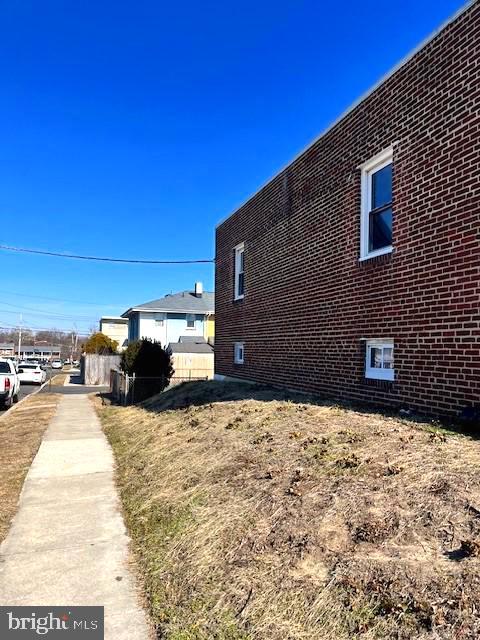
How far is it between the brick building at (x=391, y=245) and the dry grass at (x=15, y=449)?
5133 millimetres

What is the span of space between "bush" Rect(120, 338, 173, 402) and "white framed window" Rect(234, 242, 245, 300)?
210 inches

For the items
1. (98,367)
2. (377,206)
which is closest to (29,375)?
(98,367)

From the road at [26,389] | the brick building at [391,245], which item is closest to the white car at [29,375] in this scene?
the road at [26,389]

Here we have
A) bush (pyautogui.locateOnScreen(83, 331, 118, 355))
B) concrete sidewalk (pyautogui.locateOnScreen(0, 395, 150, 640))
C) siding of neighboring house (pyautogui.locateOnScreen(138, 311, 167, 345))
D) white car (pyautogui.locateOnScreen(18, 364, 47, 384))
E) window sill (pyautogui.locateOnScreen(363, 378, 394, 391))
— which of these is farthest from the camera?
bush (pyautogui.locateOnScreen(83, 331, 118, 355))

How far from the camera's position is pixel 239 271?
591 inches

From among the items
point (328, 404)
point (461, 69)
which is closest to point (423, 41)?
point (461, 69)

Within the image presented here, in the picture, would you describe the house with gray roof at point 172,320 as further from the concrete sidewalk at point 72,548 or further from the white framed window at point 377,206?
the concrete sidewalk at point 72,548

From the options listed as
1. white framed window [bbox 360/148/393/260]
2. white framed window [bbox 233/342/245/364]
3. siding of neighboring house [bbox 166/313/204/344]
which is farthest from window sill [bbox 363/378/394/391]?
siding of neighboring house [bbox 166/313/204/344]

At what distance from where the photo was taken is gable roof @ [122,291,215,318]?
130ft

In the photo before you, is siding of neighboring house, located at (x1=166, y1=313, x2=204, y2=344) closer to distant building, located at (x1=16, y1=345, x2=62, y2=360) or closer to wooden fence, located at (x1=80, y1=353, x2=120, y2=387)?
wooden fence, located at (x1=80, y1=353, x2=120, y2=387)

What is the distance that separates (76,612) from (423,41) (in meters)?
7.71

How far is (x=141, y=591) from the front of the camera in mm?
3578

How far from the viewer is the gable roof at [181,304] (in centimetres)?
3953

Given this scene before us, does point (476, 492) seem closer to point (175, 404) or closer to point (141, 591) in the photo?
point (141, 591)
